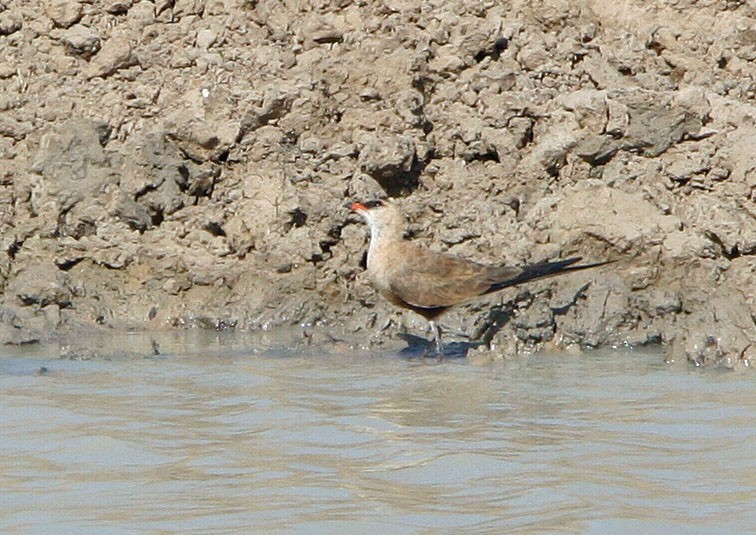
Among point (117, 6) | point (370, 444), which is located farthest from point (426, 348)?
point (117, 6)

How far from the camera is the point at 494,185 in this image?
10023 mm

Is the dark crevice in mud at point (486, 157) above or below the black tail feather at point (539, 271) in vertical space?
above

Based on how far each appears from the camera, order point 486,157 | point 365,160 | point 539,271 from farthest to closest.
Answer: point 486,157, point 365,160, point 539,271

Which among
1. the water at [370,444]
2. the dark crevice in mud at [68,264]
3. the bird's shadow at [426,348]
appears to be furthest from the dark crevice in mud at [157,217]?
the bird's shadow at [426,348]

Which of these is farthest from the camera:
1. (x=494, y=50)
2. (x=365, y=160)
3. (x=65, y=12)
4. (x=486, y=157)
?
(x=65, y=12)

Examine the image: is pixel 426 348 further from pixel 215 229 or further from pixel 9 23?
pixel 9 23

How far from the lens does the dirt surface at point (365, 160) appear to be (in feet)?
30.4

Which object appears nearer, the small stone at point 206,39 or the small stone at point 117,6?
the small stone at point 206,39

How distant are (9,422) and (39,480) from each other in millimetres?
1082

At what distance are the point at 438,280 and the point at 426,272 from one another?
4.0 inches

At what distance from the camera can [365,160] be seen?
391 inches

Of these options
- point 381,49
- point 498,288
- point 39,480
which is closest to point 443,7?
point 381,49

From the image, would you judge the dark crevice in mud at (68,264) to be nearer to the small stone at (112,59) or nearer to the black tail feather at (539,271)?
the small stone at (112,59)

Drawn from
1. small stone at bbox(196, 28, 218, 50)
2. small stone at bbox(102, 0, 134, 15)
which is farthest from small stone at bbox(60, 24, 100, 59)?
small stone at bbox(196, 28, 218, 50)
